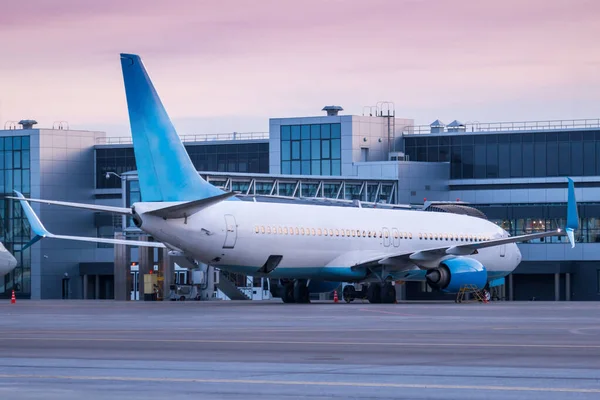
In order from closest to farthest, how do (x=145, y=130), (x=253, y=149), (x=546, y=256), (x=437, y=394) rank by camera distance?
1. (x=437, y=394)
2. (x=145, y=130)
3. (x=546, y=256)
4. (x=253, y=149)

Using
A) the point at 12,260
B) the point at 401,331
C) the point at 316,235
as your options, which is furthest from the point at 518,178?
the point at 401,331

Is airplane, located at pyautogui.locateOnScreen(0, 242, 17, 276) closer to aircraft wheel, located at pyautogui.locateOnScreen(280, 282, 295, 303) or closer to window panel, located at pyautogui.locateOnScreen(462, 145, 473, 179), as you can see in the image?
aircraft wheel, located at pyautogui.locateOnScreen(280, 282, 295, 303)

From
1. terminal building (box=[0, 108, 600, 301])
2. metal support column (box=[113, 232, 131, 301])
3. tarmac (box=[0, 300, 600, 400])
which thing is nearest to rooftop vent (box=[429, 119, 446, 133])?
terminal building (box=[0, 108, 600, 301])

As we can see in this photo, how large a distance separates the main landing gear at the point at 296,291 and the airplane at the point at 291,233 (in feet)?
0.15

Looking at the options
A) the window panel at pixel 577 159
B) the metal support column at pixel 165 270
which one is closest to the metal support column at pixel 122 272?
the metal support column at pixel 165 270

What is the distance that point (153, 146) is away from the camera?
43094 millimetres

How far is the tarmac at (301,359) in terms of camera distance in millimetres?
14617

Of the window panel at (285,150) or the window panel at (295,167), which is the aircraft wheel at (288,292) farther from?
the window panel at (285,150)

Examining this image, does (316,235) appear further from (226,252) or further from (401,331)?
(401,331)

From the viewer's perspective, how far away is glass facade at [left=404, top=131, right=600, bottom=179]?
290 ft

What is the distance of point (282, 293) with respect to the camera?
53.9 meters

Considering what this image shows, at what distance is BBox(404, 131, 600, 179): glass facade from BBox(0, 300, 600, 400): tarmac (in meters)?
58.1

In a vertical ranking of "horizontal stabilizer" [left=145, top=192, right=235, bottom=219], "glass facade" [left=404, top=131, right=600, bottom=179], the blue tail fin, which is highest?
"glass facade" [left=404, top=131, right=600, bottom=179]

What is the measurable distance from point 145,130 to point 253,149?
5708 cm
